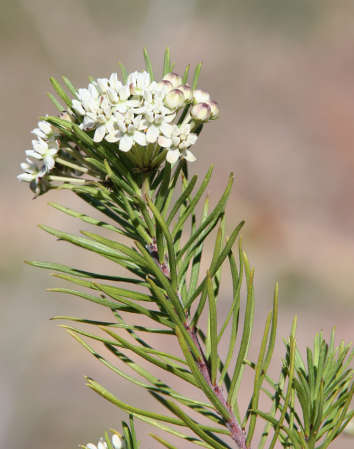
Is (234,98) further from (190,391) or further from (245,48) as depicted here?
(190,391)

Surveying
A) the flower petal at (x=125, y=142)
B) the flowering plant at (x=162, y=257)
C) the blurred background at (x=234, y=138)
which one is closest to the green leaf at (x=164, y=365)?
the flowering plant at (x=162, y=257)

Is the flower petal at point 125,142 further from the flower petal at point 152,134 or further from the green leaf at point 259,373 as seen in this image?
the green leaf at point 259,373

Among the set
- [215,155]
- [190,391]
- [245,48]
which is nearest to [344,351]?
[190,391]

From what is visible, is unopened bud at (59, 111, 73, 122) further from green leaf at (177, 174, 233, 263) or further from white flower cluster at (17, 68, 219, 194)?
green leaf at (177, 174, 233, 263)

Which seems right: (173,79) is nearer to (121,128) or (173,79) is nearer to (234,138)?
(121,128)

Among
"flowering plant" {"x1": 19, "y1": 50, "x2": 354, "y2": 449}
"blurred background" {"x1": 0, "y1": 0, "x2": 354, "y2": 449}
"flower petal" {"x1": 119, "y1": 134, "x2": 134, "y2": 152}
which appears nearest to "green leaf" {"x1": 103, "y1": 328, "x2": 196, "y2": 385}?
"flowering plant" {"x1": 19, "y1": 50, "x2": 354, "y2": 449}

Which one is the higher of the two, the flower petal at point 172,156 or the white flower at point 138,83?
the white flower at point 138,83

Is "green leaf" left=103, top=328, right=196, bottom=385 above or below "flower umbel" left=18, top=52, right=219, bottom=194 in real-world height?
below
